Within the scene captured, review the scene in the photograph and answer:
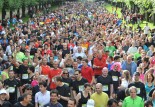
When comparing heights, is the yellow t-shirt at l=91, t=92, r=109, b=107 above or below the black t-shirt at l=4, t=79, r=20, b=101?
above

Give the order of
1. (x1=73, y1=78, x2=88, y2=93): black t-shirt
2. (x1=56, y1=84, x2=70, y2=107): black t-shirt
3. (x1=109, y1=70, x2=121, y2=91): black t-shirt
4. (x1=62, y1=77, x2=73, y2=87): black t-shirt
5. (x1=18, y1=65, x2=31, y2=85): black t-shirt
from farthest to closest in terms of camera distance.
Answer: (x1=18, y1=65, x2=31, y2=85): black t-shirt
(x1=109, y1=70, x2=121, y2=91): black t-shirt
(x1=62, y1=77, x2=73, y2=87): black t-shirt
(x1=73, y1=78, x2=88, y2=93): black t-shirt
(x1=56, y1=84, x2=70, y2=107): black t-shirt

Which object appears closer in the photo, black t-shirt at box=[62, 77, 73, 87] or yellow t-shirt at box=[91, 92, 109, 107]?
yellow t-shirt at box=[91, 92, 109, 107]

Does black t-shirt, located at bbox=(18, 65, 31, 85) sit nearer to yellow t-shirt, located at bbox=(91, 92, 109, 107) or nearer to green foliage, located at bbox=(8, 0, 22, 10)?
yellow t-shirt, located at bbox=(91, 92, 109, 107)

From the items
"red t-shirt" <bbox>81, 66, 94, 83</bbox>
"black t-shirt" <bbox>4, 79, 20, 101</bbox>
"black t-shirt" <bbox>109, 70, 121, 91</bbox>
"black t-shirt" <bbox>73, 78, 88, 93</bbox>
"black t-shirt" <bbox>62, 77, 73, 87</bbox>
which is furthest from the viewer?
"red t-shirt" <bbox>81, 66, 94, 83</bbox>

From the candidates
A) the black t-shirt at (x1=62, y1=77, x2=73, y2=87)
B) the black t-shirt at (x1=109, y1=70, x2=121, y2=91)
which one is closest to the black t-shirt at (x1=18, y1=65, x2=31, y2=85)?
the black t-shirt at (x1=62, y1=77, x2=73, y2=87)

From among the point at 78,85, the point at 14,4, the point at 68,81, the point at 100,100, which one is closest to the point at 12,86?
the point at 68,81

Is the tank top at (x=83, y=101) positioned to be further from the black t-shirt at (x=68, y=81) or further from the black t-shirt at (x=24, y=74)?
the black t-shirt at (x=24, y=74)

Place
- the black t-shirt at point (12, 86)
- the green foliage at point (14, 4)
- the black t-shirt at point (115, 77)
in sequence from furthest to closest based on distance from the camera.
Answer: the green foliage at point (14, 4)
the black t-shirt at point (115, 77)
the black t-shirt at point (12, 86)

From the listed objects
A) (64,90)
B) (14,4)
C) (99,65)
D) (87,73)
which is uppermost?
(64,90)

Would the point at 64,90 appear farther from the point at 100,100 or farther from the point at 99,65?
the point at 99,65

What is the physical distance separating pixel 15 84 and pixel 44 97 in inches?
74.5

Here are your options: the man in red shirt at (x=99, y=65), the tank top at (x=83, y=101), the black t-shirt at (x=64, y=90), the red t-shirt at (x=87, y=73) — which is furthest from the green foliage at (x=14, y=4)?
the tank top at (x=83, y=101)

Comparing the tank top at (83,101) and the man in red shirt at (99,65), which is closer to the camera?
the tank top at (83,101)

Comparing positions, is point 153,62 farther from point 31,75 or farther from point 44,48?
point 44,48
